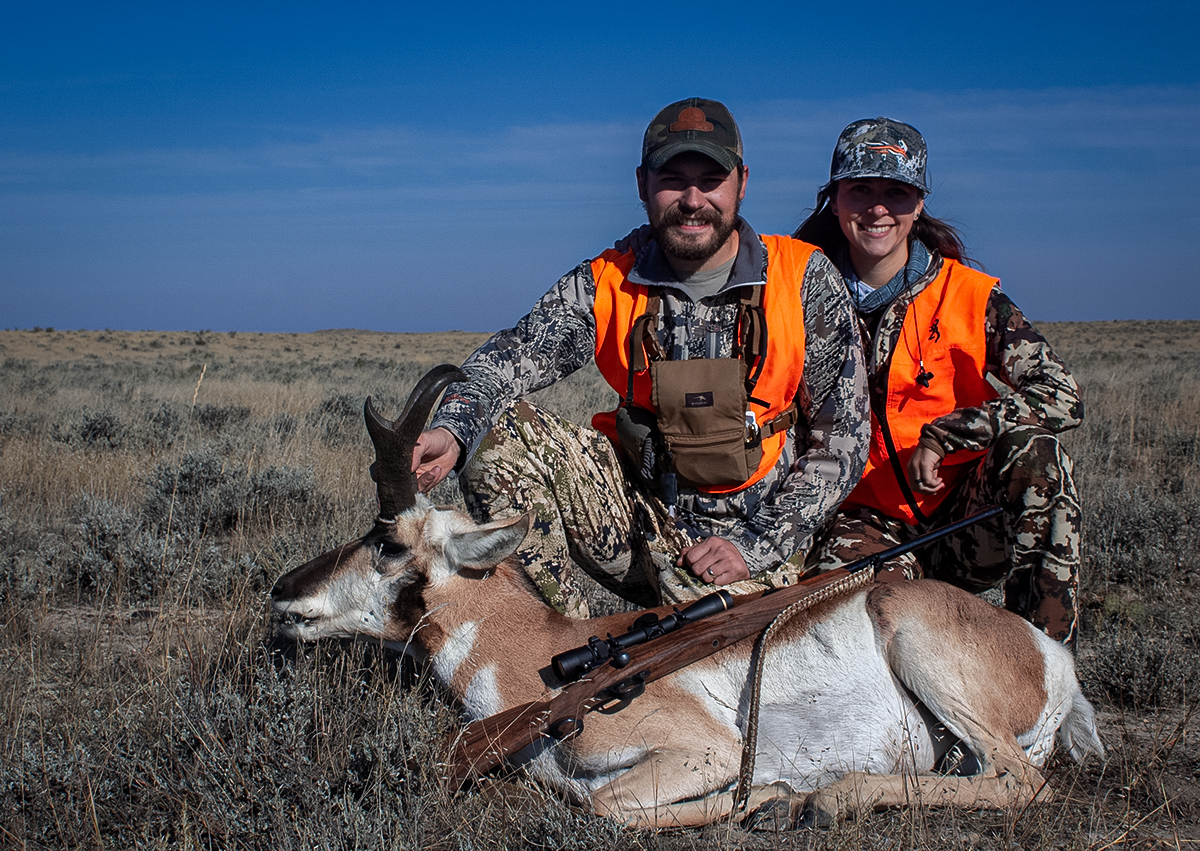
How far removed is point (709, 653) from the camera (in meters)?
3.34

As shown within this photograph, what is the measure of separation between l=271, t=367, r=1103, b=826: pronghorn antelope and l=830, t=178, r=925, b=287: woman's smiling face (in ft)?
6.83

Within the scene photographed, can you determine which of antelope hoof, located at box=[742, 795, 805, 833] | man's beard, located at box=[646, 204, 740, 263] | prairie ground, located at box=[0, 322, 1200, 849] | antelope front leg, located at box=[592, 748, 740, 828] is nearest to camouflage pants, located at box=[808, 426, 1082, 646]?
prairie ground, located at box=[0, 322, 1200, 849]

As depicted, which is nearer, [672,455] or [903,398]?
[672,455]

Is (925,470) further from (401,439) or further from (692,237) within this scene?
(401,439)

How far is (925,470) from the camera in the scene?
14.3ft

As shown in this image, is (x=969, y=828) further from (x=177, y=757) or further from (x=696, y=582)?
(x=177, y=757)

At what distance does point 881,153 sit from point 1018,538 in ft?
6.73

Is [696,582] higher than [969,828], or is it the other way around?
[696,582]

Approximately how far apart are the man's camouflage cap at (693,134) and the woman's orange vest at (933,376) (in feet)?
4.23

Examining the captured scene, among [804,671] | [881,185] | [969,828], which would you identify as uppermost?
[881,185]

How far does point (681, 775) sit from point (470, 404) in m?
1.89

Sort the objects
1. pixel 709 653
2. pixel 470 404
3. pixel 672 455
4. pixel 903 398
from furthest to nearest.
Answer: pixel 903 398, pixel 672 455, pixel 470 404, pixel 709 653

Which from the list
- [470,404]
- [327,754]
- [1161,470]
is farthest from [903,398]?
[1161,470]

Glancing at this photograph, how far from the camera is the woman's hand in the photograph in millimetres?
4836
